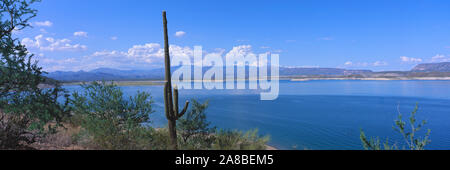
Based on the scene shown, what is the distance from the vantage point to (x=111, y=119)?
7.12m

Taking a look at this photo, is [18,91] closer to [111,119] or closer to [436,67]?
[111,119]

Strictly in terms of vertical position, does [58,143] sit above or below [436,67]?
below

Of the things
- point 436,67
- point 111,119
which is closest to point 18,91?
point 111,119

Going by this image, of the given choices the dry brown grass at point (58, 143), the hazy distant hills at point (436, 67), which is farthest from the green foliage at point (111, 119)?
the hazy distant hills at point (436, 67)

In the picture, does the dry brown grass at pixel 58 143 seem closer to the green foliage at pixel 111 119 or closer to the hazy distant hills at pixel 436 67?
the green foliage at pixel 111 119

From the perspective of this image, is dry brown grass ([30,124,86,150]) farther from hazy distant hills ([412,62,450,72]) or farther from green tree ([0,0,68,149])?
hazy distant hills ([412,62,450,72])

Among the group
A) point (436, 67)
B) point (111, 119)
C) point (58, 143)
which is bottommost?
point (58, 143)

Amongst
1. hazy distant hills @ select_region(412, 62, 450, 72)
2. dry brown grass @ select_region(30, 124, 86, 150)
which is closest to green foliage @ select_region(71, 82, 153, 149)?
dry brown grass @ select_region(30, 124, 86, 150)

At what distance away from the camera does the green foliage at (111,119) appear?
6523mm

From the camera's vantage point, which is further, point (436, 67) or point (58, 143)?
point (436, 67)
